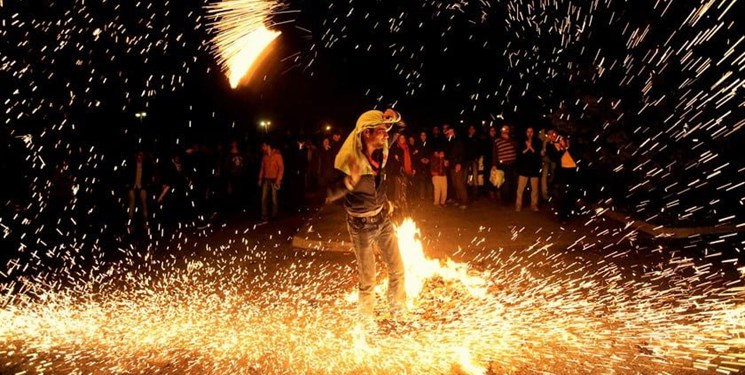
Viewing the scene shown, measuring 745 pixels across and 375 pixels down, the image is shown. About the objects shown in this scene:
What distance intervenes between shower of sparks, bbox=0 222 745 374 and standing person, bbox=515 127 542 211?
4.19 metres

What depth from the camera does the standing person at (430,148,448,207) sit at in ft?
39.1

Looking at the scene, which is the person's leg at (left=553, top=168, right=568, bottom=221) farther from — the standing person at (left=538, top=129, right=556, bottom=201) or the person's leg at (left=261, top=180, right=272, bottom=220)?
the person's leg at (left=261, top=180, right=272, bottom=220)

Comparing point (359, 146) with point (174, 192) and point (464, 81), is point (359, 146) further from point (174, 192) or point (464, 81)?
point (464, 81)

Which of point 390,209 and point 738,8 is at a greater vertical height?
point 738,8

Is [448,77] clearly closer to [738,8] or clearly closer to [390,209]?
[738,8]

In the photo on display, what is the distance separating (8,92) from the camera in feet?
36.8

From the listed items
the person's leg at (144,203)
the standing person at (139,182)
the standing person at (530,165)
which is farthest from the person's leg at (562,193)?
the person's leg at (144,203)

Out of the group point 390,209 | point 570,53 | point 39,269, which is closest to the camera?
point 390,209

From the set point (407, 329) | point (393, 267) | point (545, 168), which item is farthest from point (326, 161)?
point (407, 329)

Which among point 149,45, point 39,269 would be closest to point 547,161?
point 39,269

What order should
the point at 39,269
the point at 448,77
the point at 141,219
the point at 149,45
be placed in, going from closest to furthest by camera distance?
the point at 39,269
the point at 141,219
the point at 149,45
the point at 448,77

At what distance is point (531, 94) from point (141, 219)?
10779 millimetres

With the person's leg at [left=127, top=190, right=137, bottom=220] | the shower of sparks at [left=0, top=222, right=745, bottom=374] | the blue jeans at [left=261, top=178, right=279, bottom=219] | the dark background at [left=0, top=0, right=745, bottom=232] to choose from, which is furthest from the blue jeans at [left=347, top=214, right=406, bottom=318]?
the person's leg at [left=127, top=190, right=137, bottom=220]

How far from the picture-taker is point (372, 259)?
485cm
